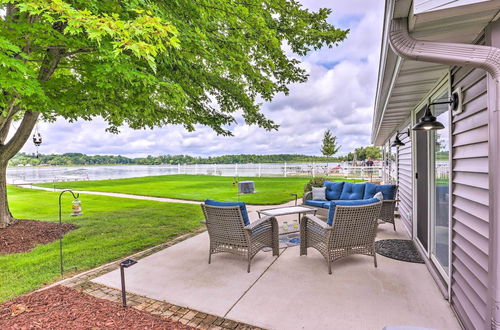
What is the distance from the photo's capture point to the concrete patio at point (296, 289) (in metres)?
2.36

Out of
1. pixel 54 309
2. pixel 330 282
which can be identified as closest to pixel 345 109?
pixel 330 282

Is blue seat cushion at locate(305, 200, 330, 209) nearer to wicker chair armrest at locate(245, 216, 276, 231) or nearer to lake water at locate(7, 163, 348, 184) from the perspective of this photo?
wicker chair armrest at locate(245, 216, 276, 231)

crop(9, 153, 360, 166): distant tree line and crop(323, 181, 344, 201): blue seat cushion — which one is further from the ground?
crop(9, 153, 360, 166): distant tree line

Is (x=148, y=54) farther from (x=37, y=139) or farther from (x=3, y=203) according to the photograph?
(x=37, y=139)

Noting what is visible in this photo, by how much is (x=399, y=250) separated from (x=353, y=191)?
2344 millimetres

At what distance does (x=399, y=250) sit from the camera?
4.14 metres

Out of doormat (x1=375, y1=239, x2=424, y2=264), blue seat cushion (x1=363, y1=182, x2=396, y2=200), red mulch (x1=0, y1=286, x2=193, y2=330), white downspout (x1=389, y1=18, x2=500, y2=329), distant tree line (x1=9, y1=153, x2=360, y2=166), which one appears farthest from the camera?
distant tree line (x1=9, y1=153, x2=360, y2=166)

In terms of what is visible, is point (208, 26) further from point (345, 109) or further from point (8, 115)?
point (345, 109)

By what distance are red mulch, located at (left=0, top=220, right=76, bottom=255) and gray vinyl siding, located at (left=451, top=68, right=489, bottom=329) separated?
625 cm

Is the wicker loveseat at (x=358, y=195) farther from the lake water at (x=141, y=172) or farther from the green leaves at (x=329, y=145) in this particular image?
the green leaves at (x=329, y=145)

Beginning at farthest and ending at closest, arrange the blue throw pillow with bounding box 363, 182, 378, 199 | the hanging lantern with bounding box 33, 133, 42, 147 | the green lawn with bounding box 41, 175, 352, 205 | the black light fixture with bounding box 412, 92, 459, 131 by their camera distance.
→ the green lawn with bounding box 41, 175, 352, 205 < the hanging lantern with bounding box 33, 133, 42, 147 < the blue throw pillow with bounding box 363, 182, 378, 199 < the black light fixture with bounding box 412, 92, 459, 131

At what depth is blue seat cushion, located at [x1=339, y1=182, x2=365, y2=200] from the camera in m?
6.17

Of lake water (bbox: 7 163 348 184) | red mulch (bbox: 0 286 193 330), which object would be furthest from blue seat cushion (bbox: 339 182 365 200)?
lake water (bbox: 7 163 348 184)

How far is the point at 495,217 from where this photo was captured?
1.62 m
